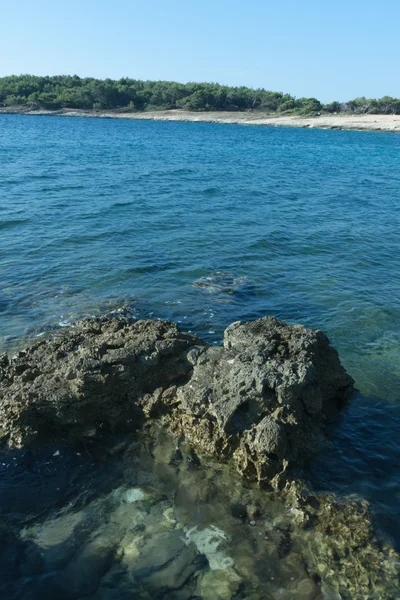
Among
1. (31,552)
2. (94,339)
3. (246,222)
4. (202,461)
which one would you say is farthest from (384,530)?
(246,222)

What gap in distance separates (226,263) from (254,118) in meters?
134

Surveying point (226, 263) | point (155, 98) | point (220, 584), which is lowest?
point (220, 584)

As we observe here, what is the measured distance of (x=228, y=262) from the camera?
19625 millimetres

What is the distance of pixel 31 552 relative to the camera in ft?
22.3

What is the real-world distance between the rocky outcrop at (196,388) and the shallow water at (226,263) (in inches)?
39.2

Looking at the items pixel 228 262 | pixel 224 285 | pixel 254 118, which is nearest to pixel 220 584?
pixel 224 285

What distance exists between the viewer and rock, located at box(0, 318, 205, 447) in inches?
355

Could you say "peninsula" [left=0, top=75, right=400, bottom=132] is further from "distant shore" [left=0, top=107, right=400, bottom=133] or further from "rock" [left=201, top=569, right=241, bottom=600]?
"rock" [left=201, top=569, right=241, bottom=600]

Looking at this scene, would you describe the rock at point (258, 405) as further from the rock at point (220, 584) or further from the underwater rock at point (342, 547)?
the rock at point (220, 584)

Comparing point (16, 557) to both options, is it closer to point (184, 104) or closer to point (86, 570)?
point (86, 570)

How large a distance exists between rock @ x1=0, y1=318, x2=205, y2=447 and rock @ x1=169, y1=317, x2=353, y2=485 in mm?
745

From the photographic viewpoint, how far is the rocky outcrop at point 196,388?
8.42 m

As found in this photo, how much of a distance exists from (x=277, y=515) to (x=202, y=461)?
1678 mm

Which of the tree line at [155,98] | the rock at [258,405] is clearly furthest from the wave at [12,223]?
the tree line at [155,98]
